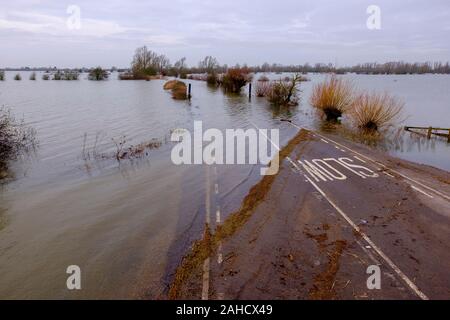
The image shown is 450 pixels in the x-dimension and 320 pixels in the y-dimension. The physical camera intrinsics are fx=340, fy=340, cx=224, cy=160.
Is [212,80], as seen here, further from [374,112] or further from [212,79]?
[374,112]

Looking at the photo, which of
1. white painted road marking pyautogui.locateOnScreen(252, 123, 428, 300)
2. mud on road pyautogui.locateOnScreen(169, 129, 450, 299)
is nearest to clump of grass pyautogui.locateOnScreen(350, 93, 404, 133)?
mud on road pyautogui.locateOnScreen(169, 129, 450, 299)

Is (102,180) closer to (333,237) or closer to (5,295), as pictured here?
(5,295)

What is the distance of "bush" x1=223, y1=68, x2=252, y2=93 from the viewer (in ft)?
188

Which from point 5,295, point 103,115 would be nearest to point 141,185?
point 5,295

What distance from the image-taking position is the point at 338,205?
10242 mm

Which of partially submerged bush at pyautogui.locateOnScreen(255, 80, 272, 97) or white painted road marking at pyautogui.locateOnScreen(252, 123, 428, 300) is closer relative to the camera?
white painted road marking at pyautogui.locateOnScreen(252, 123, 428, 300)

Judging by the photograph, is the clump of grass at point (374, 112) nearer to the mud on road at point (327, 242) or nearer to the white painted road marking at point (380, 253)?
the mud on road at point (327, 242)

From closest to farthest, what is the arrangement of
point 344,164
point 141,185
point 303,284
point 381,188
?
point 303,284
point 381,188
point 141,185
point 344,164

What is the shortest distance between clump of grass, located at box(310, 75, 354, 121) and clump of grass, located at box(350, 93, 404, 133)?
11.4 feet

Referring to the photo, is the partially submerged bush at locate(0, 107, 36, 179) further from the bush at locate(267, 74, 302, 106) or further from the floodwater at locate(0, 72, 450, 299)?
the bush at locate(267, 74, 302, 106)

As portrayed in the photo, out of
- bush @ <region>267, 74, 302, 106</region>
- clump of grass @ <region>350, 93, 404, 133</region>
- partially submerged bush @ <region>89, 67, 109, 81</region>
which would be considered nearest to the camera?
clump of grass @ <region>350, 93, 404, 133</region>

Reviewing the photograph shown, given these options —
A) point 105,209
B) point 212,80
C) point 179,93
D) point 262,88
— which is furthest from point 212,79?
point 105,209

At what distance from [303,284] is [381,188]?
271 inches

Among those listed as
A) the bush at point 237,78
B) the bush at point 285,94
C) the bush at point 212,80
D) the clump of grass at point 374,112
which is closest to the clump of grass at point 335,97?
the clump of grass at point 374,112
